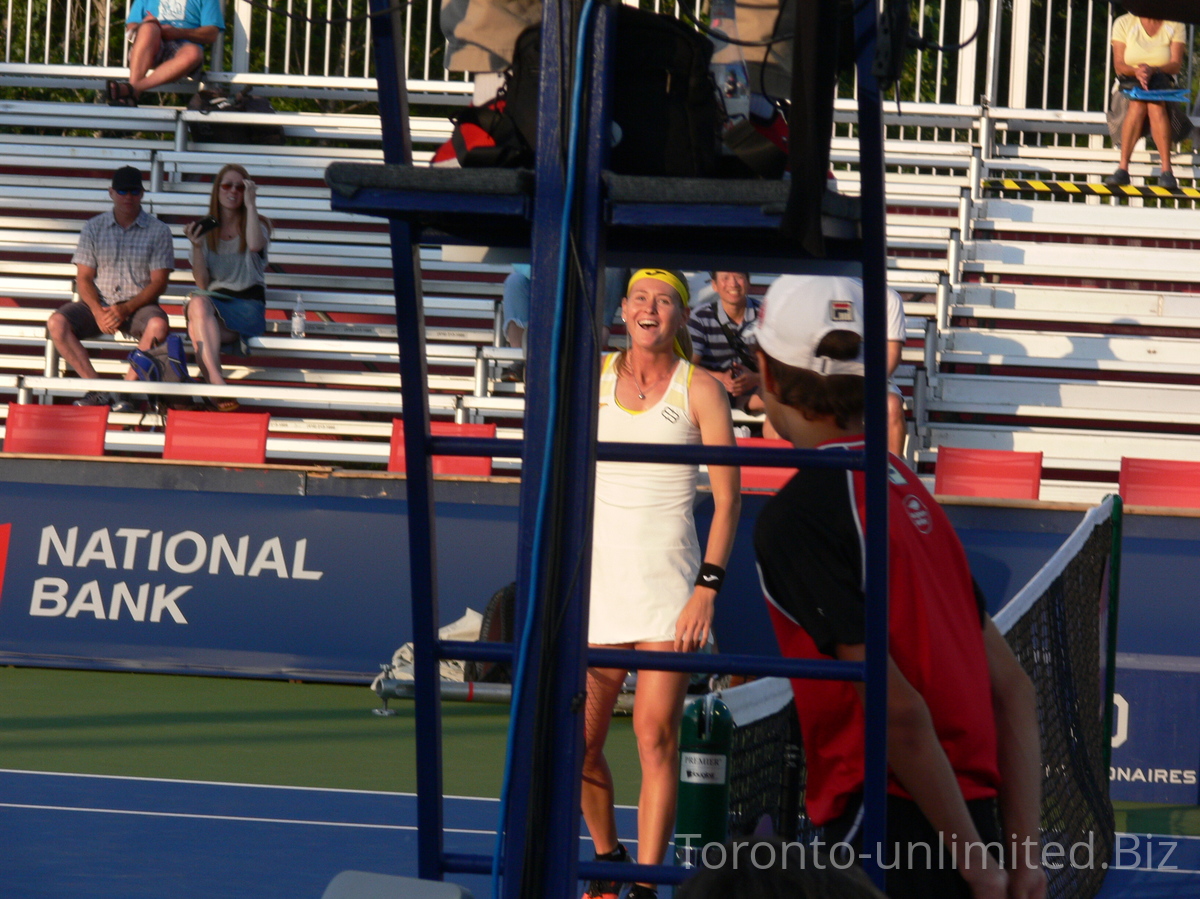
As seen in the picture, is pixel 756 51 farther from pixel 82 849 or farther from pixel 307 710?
pixel 307 710

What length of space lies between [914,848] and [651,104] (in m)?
1.24

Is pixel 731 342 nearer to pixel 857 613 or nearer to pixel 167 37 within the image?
pixel 857 613

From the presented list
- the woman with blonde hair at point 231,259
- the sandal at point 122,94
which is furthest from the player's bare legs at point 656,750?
the sandal at point 122,94

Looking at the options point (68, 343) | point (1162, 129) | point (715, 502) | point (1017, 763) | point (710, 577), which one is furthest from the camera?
point (1162, 129)

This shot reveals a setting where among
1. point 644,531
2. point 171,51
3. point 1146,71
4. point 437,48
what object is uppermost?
point 437,48

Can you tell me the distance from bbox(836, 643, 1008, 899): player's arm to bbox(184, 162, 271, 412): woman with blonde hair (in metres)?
10.0

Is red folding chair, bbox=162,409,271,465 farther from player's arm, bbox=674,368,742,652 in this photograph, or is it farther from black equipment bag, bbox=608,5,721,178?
black equipment bag, bbox=608,5,721,178

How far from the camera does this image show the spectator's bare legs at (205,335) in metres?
11.5

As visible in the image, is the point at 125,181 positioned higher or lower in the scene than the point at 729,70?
higher

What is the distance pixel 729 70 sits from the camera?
2422 mm

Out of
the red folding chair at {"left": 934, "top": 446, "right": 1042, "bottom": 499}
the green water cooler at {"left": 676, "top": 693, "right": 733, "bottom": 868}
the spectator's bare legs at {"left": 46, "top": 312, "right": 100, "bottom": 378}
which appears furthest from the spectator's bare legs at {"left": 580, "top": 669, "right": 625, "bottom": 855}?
the spectator's bare legs at {"left": 46, "top": 312, "right": 100, "bottom": 378}

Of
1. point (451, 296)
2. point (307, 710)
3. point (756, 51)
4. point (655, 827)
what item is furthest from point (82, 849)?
point (451, 296)

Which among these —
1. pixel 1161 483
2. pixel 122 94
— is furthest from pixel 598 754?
pixel 122 94

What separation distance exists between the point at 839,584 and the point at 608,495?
2530mm
